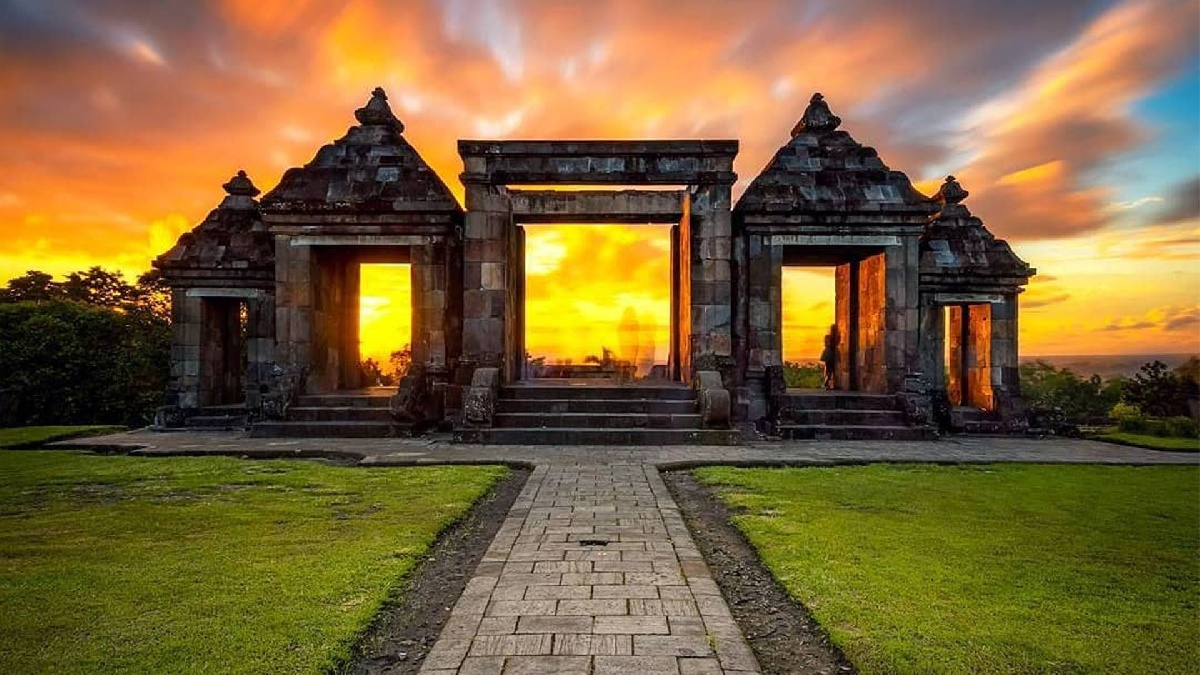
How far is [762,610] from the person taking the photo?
4.37 meters

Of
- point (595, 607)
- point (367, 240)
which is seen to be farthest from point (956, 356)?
point (595, 607)

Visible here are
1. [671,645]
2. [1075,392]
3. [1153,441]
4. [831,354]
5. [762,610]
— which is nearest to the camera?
[671,645]

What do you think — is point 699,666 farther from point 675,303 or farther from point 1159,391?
point 1159,391

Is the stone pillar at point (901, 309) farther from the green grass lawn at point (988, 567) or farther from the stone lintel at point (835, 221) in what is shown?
the green grass lawn at point (988, 567)

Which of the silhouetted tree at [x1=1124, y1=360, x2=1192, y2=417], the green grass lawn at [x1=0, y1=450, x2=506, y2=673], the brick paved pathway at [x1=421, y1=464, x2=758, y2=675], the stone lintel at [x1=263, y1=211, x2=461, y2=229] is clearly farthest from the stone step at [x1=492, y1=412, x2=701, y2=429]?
the silhouetted tree at [x1=1124, y1=360, x2=1192, y2=417]

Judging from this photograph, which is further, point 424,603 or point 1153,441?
point 1153,441

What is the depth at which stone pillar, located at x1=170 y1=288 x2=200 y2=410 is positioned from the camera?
57.5 feet

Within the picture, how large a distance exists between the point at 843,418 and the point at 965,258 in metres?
6.55

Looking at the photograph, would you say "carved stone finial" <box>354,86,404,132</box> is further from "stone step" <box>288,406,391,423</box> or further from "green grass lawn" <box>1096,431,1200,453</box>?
"green grass lawn" <box>1096,431,1200,453</box>

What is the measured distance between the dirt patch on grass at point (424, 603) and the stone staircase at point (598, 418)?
5543 millimetres

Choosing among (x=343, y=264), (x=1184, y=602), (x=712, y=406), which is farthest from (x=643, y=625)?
(x=343, y=264)

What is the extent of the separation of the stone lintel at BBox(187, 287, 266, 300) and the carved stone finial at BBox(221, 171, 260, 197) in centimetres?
282

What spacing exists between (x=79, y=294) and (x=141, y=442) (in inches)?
906

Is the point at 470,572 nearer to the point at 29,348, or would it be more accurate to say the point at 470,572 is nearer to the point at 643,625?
the point at 643,625
